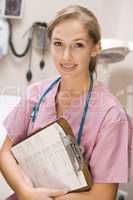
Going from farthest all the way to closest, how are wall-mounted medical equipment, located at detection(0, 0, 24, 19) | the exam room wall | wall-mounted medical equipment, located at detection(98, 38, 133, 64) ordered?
1. wall-mounted medical equipment, located at detection(0, 0, 24, 19)
2. the exam room wall
3. wall-mounted medical equipment, located at detection(98, 38, 133, 64)

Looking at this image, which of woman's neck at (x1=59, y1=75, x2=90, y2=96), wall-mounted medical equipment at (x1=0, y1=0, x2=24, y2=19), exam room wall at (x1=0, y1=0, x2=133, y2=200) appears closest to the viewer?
woman's neck at (x1=59, y1=75, x2=90, y2=96)

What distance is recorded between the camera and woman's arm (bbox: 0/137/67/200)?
3.55ft

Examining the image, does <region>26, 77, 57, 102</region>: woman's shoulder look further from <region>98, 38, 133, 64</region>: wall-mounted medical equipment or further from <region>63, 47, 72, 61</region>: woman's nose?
<region>98, 38, 133, 64</region>: wall-mounted medical equipment

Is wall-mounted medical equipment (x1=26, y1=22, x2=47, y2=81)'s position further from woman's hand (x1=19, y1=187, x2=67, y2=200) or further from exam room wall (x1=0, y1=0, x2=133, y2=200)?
woman's hand (x1=19, y1=187, x2=67, y2=200)

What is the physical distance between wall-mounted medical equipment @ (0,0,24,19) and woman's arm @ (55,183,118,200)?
134 cm

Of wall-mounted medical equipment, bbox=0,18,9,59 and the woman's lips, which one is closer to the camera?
the woman's lips

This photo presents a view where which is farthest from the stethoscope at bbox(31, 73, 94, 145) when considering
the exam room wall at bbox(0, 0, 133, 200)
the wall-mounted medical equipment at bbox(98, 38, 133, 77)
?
the exam room wall at bbox(0, 0, 133, 200)

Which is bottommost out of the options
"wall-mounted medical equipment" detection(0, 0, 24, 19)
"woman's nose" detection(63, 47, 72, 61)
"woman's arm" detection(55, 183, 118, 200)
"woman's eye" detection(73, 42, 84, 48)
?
"woman's arm" detection(55, 183, 118, 200)

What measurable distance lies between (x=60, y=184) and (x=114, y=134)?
262mm

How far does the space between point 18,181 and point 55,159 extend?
0.17 metres

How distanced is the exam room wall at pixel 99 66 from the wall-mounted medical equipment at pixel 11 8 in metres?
0.04

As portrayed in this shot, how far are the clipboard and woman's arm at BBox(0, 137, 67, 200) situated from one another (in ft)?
0.12

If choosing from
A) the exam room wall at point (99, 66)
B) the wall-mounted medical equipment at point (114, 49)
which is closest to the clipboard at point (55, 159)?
the wall-mounted medical equipment at point (114, 49)

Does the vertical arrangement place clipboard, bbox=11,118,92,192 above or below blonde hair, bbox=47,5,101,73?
below
